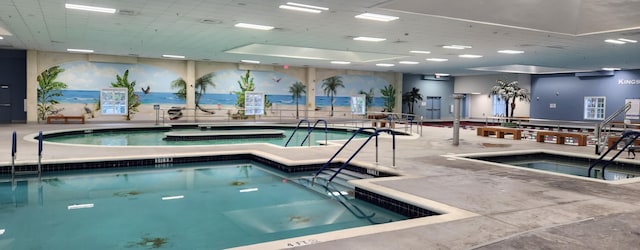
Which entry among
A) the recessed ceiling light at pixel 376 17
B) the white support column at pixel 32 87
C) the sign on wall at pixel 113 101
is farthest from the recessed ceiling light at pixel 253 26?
the white support column at pixel 32 87

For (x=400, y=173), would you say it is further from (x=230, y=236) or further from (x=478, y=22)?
(x=478, y=22)

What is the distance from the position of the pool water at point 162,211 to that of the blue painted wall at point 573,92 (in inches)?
782

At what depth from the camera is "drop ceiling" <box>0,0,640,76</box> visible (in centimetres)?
837

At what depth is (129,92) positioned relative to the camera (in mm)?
18500

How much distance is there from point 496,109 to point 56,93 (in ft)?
74.8

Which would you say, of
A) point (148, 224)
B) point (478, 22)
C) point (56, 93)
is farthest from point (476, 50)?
point (56, 93)

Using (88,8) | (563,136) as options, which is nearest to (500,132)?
(563,136)

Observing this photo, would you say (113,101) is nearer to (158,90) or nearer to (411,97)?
(158,90)

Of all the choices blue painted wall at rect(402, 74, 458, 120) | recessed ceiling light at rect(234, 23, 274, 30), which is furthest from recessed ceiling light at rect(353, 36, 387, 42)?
blue painted wall at rect(402, 74, 458, 120)

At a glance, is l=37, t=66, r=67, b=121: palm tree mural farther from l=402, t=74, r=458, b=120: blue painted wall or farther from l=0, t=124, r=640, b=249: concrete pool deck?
l=402, t=74, r=458, b=120: blue painted wall

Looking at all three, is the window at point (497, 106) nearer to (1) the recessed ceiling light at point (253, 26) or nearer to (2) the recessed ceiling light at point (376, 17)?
(2) the recessed ceiling light at point (376, 17)

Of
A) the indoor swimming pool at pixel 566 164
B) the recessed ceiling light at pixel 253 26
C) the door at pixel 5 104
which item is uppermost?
the recessed ceiling light at pixel 253 26

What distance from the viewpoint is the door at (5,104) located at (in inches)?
645

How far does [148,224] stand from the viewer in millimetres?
4488
